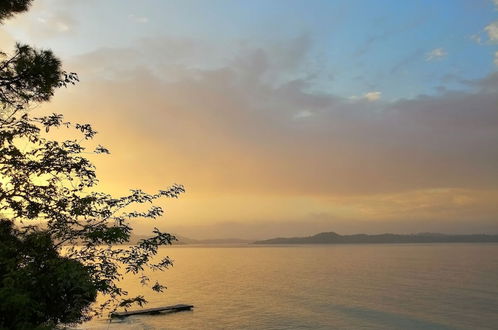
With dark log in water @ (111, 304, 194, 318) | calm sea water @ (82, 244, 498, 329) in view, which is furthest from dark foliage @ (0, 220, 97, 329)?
dark log in water @ (111, 304, 194, 318)

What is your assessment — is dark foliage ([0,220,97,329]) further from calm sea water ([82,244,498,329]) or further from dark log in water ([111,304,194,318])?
dark log in water ([111,304,194,318])

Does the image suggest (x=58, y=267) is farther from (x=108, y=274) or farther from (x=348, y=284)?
(x=348, y=284)

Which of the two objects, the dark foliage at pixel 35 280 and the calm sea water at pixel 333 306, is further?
the calm sea water at pixel 333 306

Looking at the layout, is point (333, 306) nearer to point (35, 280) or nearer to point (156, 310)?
point (156, 310)

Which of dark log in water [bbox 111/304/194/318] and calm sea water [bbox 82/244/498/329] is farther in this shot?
dark log in water [bbox 111/304/194/318]

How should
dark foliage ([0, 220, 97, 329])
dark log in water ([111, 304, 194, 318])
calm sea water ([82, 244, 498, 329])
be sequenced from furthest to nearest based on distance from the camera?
dark log in water ([111, 304, 194, 318]), calm sea water ([82, 244, 498, 329]), dark foliage ([0, 220, 97, 329])

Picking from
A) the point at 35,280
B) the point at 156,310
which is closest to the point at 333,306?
the point at 156,310

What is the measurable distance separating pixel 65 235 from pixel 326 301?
2893 inches

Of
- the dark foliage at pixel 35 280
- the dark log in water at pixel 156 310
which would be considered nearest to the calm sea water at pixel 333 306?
the dark log in water at pixel 156 310

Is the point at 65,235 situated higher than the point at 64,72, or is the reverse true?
the point at 64,72

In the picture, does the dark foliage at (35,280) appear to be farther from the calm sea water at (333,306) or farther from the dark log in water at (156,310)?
the dark log in water at (156,310)

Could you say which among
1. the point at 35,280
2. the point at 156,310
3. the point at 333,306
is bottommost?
the point at 333,306

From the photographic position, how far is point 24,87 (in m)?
13.3

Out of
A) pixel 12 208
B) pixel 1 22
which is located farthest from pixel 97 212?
pixel 1 22
